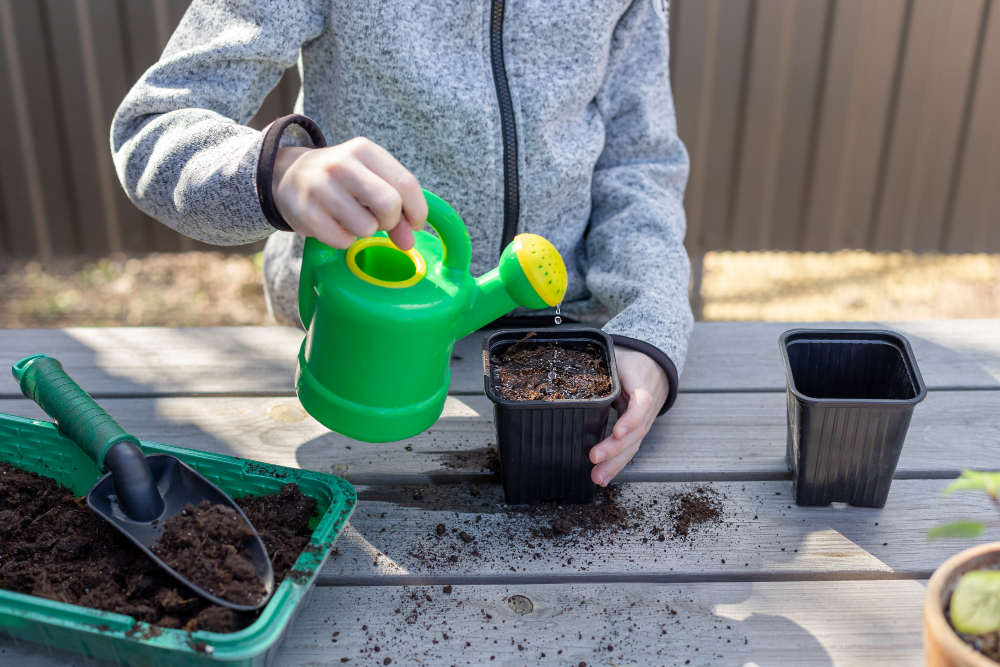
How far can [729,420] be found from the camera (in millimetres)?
1012

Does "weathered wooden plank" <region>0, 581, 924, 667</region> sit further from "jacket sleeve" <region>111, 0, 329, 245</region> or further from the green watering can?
"jacket sleeve" <region>111, 0, 329, 245</region>

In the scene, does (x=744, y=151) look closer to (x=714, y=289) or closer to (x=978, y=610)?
(x=714, y=289)

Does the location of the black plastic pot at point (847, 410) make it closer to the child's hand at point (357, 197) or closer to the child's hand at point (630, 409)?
the child's hand at point (630, 409)

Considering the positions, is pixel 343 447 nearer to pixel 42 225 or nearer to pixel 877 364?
pixel 877 364

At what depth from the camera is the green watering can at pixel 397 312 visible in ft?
2.29

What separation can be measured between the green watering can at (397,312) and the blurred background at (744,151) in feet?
5.84

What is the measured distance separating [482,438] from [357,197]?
41 centimetres

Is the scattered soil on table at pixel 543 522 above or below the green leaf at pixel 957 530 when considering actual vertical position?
below

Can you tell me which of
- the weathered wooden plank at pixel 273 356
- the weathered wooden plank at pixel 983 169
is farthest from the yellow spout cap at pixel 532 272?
the weathered wooden plank at pixel 983 169

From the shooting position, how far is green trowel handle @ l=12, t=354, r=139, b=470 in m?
0.71

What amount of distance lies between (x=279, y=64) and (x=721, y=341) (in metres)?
0.77

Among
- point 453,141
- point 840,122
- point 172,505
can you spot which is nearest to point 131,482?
point 172,505

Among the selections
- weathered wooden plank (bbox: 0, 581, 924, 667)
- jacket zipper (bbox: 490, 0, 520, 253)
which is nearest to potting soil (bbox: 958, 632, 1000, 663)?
weathered wooden plank (bbox: 0, 581, 924, 667)

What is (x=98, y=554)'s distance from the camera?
2.27 feet
